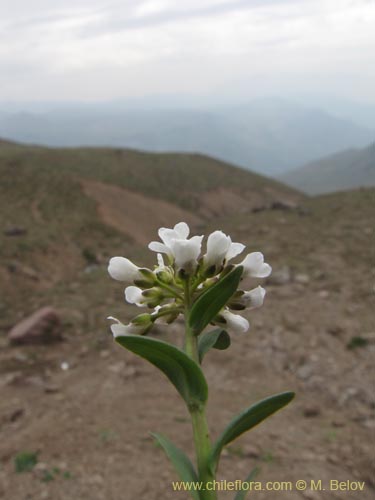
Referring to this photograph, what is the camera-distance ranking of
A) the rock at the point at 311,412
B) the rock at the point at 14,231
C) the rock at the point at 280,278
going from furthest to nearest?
the rock at the point at 14,231, the rock at the point at 280,278, the rock at the point at 311,412

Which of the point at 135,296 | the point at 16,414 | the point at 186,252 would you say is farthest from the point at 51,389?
the point at 186,252

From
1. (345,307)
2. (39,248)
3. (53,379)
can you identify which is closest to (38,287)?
(39,248)

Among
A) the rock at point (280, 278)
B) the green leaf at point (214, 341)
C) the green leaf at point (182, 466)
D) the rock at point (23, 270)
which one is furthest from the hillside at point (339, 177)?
the green leaf at point (182, 466)

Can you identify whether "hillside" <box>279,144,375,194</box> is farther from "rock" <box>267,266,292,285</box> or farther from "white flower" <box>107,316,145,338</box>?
"white flower" <box>107,316,145,338</box>

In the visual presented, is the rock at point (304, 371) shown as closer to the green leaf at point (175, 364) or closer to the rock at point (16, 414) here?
the rock at point (16, 414)

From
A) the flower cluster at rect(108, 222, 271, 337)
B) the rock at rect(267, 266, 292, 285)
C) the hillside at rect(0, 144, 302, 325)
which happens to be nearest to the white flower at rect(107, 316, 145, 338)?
the flower cluster at rect(108, 222, 271, 337)

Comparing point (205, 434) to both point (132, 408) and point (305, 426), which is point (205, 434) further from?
point (132, 408)
